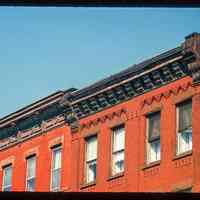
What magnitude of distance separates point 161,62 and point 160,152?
3.01 meters

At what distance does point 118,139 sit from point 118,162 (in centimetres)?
78

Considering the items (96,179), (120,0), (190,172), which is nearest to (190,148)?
(190,172)

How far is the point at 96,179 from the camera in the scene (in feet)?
101

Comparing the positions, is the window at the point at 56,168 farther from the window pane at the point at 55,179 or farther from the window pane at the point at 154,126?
the window pane at the point at 154,126

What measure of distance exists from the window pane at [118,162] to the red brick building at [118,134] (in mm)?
34

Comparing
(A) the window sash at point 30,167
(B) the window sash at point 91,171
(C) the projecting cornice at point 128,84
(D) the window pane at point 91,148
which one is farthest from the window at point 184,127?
(A) the window sash at point 30,167

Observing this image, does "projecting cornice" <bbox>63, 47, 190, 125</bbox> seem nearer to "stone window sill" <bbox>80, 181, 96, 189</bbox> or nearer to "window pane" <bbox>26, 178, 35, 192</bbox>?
"stone window sill" <bbox>80, 181, 96, 189</bbox>

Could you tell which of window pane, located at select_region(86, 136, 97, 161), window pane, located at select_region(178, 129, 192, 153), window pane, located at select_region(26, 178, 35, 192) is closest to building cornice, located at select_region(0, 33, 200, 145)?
window pane, located at select_region(86, 136, 97, 161)

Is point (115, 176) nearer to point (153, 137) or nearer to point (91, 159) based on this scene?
point (91, 159)

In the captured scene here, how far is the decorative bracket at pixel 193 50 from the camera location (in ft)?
88.7

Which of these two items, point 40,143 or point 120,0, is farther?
point 40,143

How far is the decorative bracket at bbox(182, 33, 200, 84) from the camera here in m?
27.0
